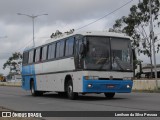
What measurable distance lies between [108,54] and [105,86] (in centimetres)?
156

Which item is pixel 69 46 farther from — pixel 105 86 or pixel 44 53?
pixel 44 53

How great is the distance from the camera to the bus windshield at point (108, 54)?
66.7ft

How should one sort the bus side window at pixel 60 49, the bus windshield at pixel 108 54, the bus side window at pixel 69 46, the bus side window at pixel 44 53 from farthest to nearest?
the bus side window at pixel 44 53 < the bus side window at pixel 60 49 < the bus side window at pixel 69 46 < the bus windshield at pixel 108 54

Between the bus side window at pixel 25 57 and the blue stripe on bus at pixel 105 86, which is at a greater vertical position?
the bus side window at pixel 25 57

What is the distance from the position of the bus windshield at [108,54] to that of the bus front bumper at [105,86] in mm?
635

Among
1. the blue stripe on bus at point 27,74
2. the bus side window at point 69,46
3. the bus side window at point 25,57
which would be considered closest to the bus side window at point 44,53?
the blue stripe on bus at point 27,74

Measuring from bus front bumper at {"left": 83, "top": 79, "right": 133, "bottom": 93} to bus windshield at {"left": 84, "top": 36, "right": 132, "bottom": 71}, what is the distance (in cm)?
64

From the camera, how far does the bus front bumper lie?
2020 cm

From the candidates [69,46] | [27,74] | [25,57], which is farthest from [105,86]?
[25,57]

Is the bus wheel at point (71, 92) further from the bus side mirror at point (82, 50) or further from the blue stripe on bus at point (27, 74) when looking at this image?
the blue stripe on bus at point (27, 74)

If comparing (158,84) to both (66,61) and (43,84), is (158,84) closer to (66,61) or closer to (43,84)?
(43,84)

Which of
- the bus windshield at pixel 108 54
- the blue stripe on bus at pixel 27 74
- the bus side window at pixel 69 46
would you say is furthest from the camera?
the blue stripe on bus at pixel 27 74

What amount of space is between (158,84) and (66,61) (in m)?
13.8

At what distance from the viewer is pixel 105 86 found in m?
20.5
